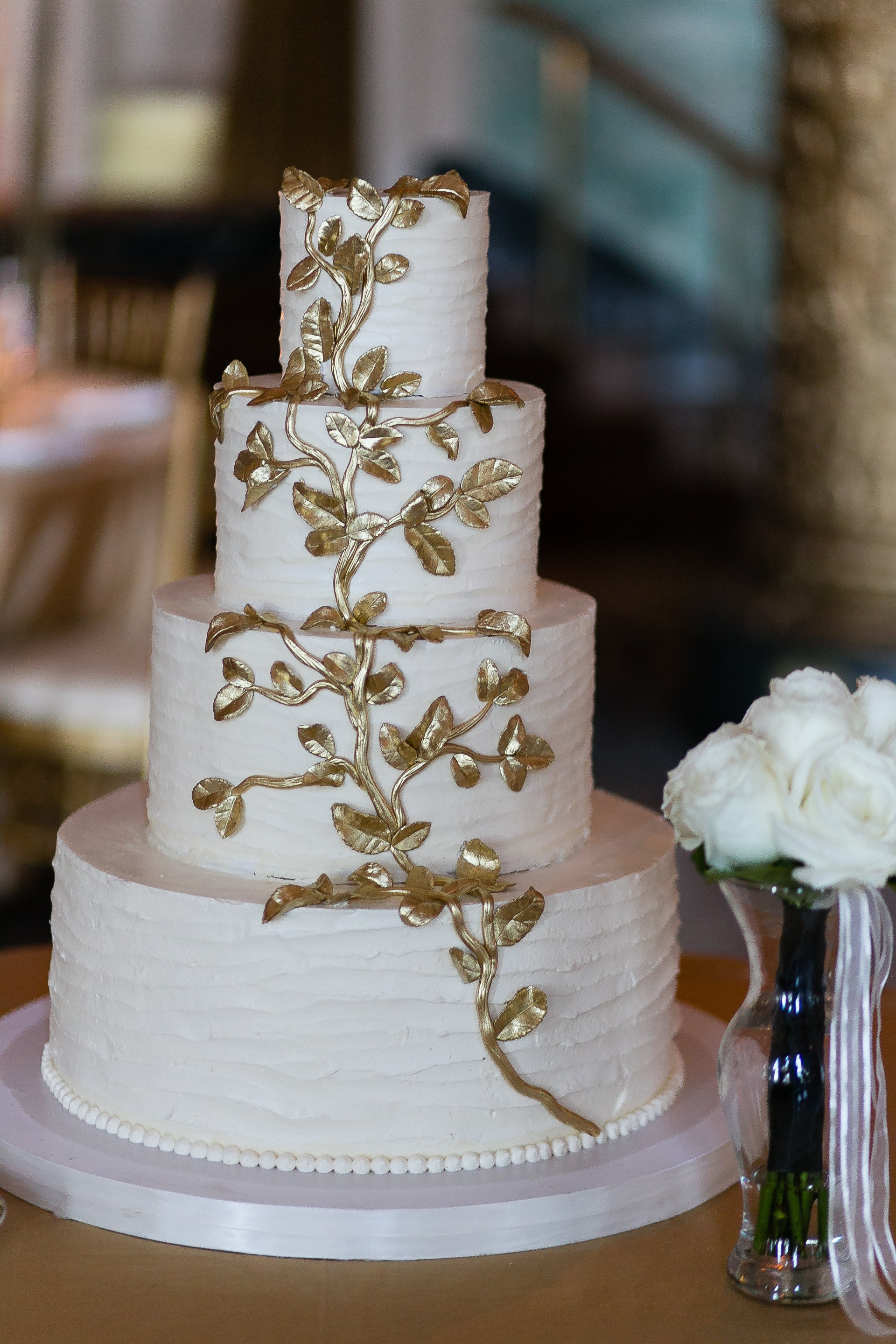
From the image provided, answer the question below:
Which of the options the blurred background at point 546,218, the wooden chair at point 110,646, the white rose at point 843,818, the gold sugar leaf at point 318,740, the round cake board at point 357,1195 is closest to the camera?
the white rose at point 843,818

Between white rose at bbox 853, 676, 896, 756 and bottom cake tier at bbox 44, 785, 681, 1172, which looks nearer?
white rose at bbox 853, 676, 896, 756

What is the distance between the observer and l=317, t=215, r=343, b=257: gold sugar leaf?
59.2 inches

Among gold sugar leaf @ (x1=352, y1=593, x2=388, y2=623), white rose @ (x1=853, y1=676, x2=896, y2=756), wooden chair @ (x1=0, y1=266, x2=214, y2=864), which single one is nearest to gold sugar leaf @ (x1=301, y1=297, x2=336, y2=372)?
gold sugar leaf @ (x1=352, y1=593, x2=388, y2=623)

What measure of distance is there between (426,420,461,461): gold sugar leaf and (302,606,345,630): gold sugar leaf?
17 centimetres

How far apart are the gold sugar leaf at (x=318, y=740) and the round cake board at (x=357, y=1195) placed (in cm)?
35

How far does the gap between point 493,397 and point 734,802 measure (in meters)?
0.46

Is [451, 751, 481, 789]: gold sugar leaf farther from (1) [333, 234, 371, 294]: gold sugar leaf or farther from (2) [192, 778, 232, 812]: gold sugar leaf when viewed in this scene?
(1) [333, 234, 371, 294]: gold sugar leaf

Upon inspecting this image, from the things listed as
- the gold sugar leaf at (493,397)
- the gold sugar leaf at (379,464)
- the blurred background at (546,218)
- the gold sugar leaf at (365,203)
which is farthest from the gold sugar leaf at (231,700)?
the blurred background at (546,218)

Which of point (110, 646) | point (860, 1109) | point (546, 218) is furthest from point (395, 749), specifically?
point (546, 218)

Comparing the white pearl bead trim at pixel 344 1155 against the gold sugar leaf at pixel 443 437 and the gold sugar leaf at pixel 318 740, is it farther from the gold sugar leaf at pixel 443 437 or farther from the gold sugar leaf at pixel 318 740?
the gold sugar leaf at pixel 443 437

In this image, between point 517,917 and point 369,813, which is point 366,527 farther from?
point 517,917

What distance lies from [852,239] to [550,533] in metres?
2.76

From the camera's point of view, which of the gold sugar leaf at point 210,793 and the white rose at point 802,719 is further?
the gold sugar leaf at point 210,793

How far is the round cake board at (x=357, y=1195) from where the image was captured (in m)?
1.38
